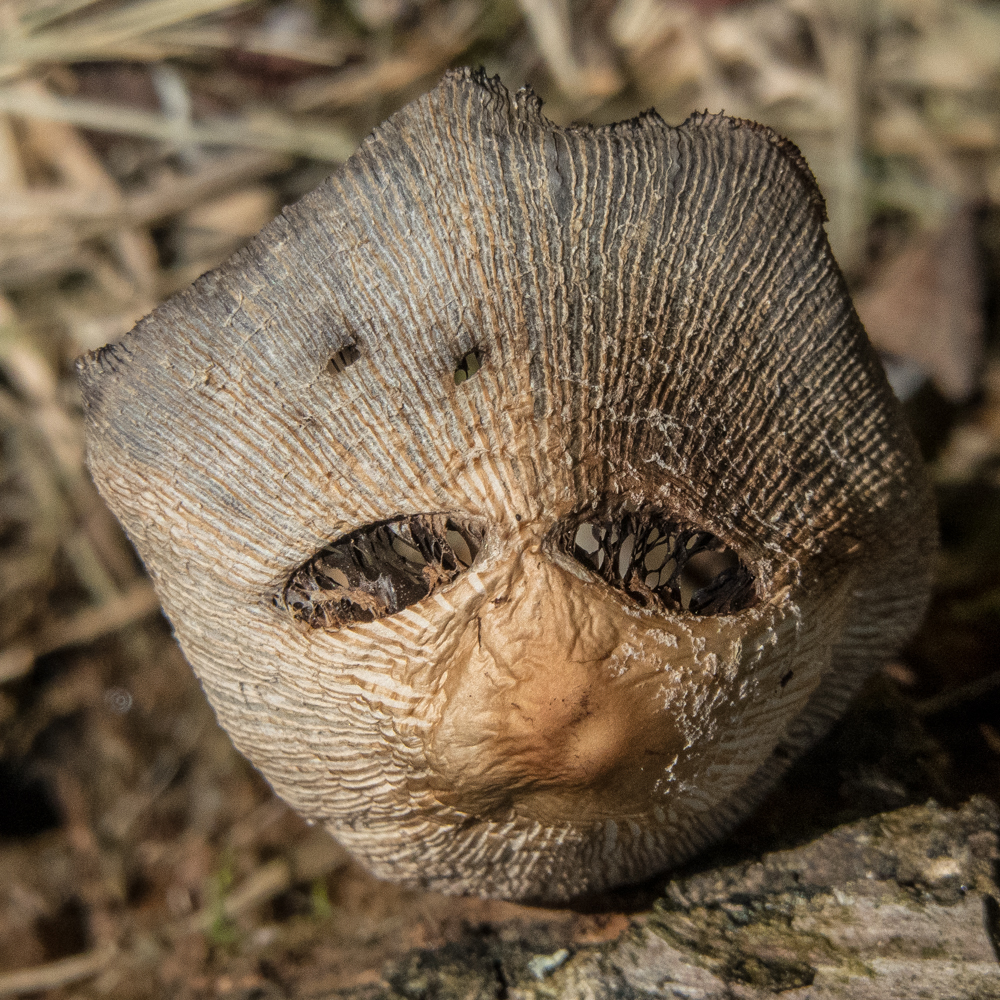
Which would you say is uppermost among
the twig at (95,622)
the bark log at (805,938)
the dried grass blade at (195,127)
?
the dried grass blade at (195,127)

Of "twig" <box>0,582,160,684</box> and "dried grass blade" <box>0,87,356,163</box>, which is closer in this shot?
"dried grass blade" <box>0,87,356,163</box>

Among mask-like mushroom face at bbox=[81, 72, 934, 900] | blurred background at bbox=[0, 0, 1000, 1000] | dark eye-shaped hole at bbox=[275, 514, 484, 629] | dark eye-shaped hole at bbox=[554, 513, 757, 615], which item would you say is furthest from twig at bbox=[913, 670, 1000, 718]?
dark eye-shaped hole at bbox=[275, 514, 484, 629]

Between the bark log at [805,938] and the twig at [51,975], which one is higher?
the twig at [51,975]

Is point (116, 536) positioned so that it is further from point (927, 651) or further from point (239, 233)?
point (927, 651)

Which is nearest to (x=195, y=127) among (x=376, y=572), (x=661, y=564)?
(x=376, y=572)

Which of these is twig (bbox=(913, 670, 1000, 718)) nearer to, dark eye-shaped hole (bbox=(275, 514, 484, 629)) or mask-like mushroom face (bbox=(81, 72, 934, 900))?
mask-like mushroom face (bbox=(81, 72, 934, 900))

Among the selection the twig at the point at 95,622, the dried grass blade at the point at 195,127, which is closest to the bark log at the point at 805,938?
the twig at the point at 95,622

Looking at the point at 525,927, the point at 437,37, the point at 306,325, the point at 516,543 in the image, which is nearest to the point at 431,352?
the point at 306,325

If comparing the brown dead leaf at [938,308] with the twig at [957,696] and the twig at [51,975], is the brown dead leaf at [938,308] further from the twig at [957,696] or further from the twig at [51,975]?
the twig at [51,975]
